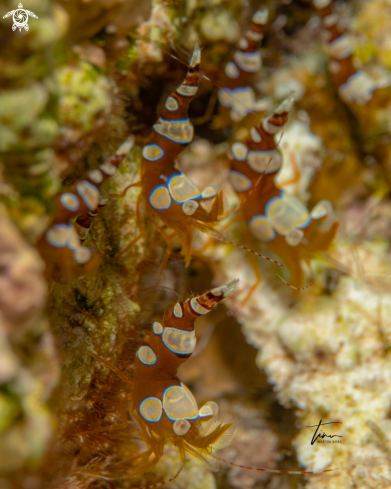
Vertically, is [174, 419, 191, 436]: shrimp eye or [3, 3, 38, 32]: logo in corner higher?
[3, 3, 38, 32]: logo in corner

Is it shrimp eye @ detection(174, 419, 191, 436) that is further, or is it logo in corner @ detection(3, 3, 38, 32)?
shrimp eye @ detection(174, 419, 191, 436)

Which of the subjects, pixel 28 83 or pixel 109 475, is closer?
pixel 28 83

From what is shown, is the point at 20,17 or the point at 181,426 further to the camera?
the point at 181,426

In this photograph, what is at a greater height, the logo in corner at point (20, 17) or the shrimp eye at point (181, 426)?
the logo in corner at point (20, 17)

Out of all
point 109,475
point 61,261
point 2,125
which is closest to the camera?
point 2,125

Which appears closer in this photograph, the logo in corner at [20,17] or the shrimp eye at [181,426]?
the logo in corner at [20,17]

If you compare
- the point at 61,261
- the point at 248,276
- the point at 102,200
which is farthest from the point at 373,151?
the point at 61,261

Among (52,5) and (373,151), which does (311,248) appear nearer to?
(373,151)

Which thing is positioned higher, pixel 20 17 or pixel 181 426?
pixel 20 17
